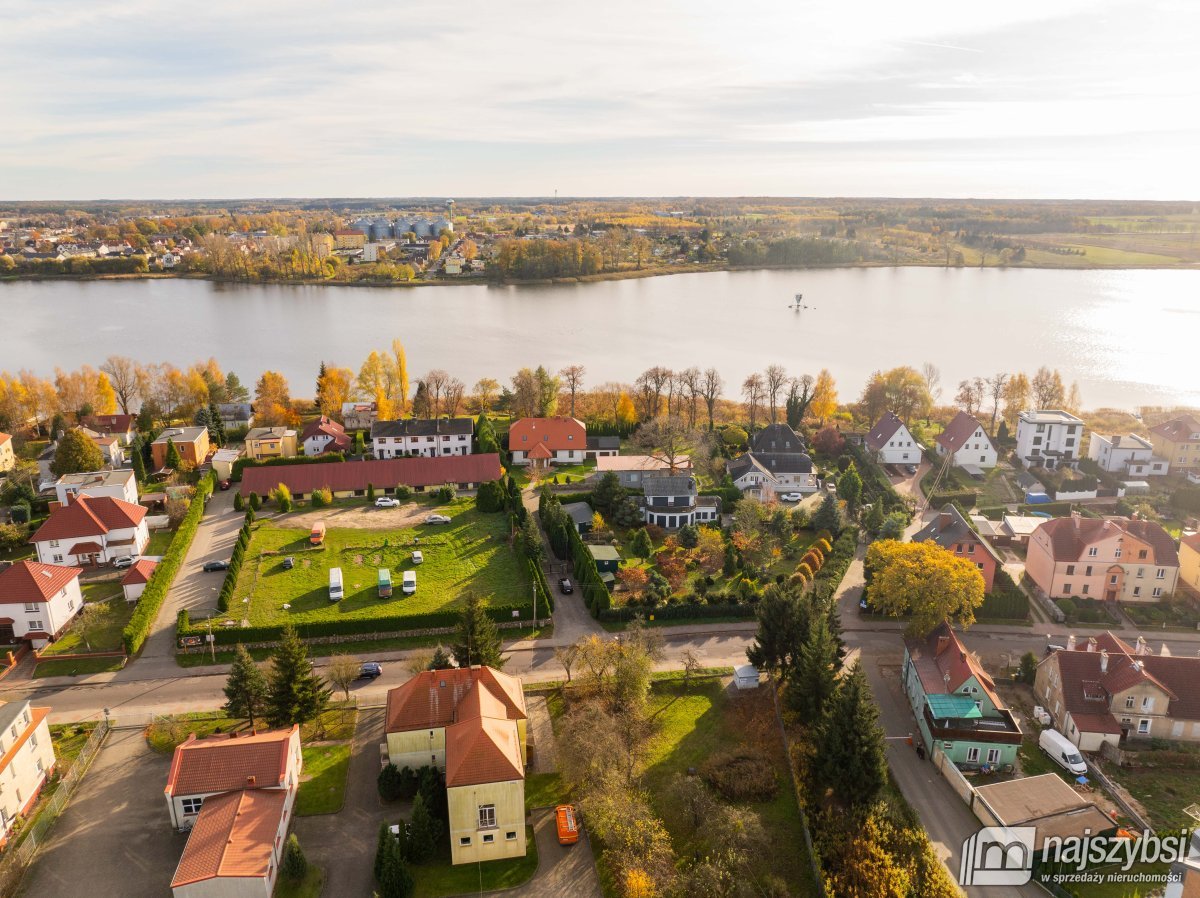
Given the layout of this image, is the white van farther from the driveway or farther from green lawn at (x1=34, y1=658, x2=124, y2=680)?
green lawn at (x1=34, y1=658, x2=124, y2=680)

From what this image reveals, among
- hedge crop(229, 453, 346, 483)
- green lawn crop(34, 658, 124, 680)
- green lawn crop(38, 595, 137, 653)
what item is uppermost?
hedge crop(229, 453, 346, 483)

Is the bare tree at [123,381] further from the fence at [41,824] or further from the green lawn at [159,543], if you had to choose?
the fence at [41,824]

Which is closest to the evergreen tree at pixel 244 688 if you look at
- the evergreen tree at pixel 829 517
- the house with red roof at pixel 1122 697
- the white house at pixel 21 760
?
the white house at pixel 21 760

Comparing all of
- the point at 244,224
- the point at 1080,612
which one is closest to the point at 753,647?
the point at 1080,612

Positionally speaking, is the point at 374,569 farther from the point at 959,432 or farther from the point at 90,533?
the point at 959,432

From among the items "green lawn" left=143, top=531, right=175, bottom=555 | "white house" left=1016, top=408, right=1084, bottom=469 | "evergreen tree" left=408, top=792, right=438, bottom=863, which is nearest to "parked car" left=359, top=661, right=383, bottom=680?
"evergreen tree" left=408, top=792, right=438, bottom=863
